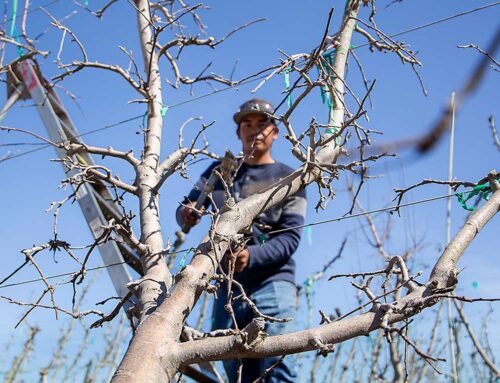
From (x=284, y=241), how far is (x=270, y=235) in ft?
0.36

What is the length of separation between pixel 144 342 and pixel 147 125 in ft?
4.79

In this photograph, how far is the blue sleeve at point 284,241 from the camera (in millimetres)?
2559

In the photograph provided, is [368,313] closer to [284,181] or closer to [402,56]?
[284,181]

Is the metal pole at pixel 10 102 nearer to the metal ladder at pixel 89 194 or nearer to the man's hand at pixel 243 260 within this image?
the metal ladder at pixel 89 194

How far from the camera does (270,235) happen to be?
278cm

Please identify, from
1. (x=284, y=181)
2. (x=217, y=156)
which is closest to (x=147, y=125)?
(x=217, y=156)

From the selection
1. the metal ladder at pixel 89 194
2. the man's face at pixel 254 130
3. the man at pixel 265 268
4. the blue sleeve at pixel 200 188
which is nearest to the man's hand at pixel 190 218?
the man at pixel 265 268

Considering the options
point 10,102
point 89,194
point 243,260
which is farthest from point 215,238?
point 10,102

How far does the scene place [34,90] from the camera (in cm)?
390

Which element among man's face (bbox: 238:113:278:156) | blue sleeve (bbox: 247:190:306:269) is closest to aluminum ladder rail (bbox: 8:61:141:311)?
blue sleeve (bbox: 247:190:306:269)

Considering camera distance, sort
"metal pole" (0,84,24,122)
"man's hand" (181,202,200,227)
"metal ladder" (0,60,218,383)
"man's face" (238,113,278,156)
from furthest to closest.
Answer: "metal pole" (0,84,24,122)
"man's face" (238,113,278,156)
"metal ladder" (0,60,218,383)
"man's hand" (181,202,200,227)

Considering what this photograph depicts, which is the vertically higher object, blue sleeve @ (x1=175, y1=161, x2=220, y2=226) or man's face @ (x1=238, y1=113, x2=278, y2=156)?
man's face @ (x1=238, y1=113, x2=278, y2=156)

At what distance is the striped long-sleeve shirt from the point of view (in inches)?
103

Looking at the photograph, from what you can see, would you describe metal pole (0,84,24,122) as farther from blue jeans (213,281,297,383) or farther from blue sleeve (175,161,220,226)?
blue jeans (213,281,297,383)
